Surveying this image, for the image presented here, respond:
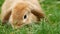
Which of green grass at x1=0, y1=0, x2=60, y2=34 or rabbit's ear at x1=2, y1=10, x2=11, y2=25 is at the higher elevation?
rabbit's ear at x1=2, y1=10, x2=11, y2=25

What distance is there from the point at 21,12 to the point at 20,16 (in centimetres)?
9

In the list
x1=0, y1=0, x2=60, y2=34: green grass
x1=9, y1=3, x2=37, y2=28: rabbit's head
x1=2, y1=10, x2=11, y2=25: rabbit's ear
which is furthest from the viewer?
x1=2, y1=10, x2=11, y2=25: rabbit's ear

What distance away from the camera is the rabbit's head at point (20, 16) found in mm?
4633

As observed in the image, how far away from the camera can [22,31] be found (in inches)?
170

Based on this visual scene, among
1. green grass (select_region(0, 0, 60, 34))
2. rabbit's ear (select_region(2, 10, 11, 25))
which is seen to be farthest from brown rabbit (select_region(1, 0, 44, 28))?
green grass (select_region(0, 0, 60, 34))

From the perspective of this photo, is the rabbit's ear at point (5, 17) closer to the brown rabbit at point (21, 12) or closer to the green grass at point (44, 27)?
the brown rabbit at point (21, 12)

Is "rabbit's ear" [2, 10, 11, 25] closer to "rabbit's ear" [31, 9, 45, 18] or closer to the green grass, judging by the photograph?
the green grass

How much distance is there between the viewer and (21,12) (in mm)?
4734

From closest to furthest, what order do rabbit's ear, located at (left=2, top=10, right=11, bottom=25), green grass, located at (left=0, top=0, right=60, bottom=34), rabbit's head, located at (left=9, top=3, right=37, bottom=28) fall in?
green grass, located at (left=0, top=0, right=60, bottom=34), rabbit's head, located at (left=9, top=3, right=37, bottom=28), rabbit's ear, located at (left=2, top=10, right=11, bottom=25)

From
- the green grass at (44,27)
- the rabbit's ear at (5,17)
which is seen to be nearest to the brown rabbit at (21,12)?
the rabbit's ear at (5,17)

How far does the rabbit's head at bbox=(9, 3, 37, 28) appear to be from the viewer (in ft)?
15.2

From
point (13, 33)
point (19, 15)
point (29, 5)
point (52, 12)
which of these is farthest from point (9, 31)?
point (52, 12)

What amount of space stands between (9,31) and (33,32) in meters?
0.43

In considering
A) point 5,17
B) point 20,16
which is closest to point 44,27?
point 20,16
